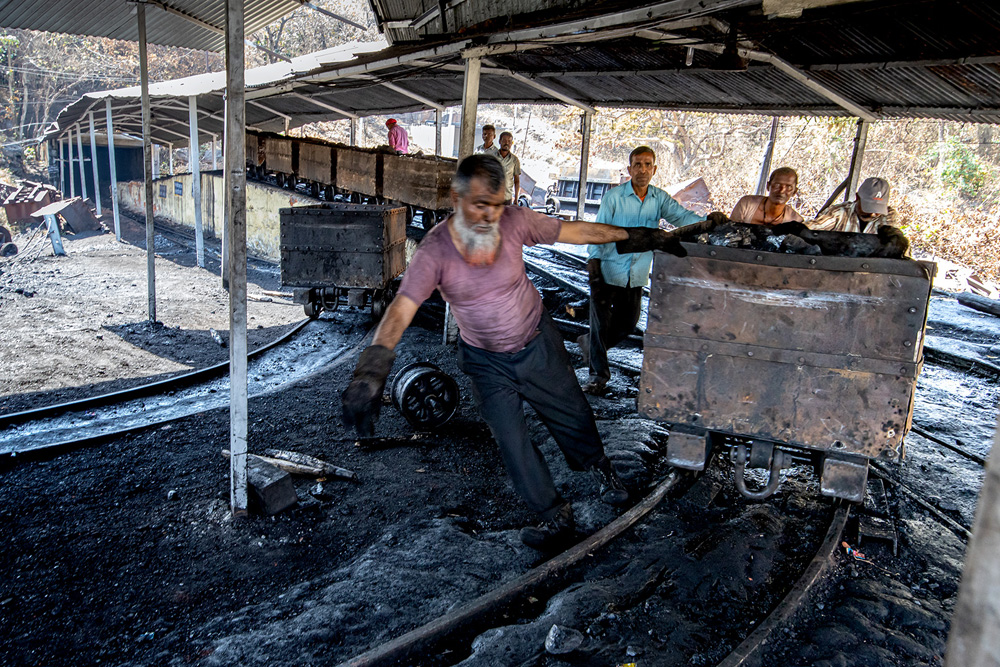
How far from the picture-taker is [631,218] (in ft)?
17.3

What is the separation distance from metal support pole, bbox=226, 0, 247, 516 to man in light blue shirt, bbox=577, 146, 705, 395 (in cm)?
268

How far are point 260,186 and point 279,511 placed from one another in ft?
45.3

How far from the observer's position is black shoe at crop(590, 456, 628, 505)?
3834mm

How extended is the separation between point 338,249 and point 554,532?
5.74 metres

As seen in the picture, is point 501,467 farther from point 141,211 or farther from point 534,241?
point 141,211

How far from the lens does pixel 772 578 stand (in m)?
3.29

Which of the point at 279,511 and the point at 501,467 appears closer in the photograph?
the point at 279,511

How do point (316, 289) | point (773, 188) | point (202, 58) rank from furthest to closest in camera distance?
→ point (202, 58) < point (316, 289) < point (773, 188)

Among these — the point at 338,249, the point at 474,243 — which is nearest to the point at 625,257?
the point at 474,243

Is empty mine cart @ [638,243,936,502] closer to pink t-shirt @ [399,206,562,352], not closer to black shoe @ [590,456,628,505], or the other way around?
black shoe @ [590,456,628,505]

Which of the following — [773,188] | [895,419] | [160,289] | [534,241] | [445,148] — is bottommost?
[160,289]

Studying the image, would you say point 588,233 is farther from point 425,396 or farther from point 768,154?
point 768,154

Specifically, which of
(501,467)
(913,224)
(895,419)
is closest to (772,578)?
(895,419)

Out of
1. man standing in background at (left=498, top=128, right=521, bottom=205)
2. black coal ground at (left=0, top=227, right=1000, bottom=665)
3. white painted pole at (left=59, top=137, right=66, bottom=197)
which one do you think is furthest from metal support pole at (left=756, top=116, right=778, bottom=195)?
white painted pole at (left=59, top=137, right=66, bottom=197)
